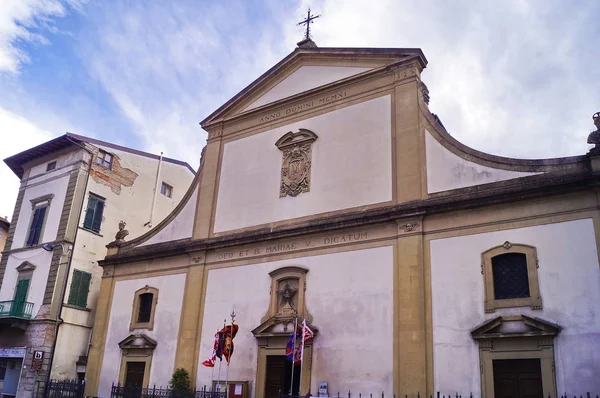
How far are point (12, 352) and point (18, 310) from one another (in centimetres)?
179

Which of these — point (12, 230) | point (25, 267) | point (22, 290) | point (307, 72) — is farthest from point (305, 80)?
point (12, 230)

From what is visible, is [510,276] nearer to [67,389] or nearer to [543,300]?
[543,300]

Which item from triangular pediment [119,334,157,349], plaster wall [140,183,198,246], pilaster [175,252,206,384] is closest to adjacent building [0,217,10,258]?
plaster wall [140,183,198,246]

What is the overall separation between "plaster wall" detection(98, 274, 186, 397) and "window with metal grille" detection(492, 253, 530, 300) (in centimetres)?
1173

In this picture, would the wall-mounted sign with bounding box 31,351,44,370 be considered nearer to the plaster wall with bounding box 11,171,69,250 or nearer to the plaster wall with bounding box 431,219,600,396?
the plaster wall with bounding box 11,171,69,250

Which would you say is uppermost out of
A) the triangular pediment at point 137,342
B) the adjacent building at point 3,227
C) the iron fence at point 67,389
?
the adjacent building at point 3,227

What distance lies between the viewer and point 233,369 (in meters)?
18.9

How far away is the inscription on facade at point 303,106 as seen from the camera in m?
20.3

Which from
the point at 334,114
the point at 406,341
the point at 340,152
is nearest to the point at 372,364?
the point at 406,341

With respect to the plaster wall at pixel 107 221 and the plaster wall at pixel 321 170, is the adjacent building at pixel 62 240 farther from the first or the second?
the plaster wall at pixel 321 170

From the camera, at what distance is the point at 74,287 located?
25.0 m

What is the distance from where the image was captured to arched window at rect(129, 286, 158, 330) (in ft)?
72.4

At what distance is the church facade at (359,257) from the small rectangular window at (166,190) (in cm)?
636

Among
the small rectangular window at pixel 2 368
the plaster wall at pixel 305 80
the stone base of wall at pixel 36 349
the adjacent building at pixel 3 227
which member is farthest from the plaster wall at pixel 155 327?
the adjacent building at pixel 3 227
